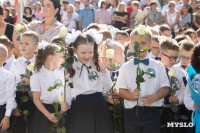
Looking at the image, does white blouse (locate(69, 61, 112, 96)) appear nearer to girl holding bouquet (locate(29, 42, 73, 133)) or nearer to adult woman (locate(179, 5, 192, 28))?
girl holding bouquet (locate(29, 42, 73, 133))

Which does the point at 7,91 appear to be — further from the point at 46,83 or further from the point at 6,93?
the point at 46,83

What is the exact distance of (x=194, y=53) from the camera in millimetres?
3762

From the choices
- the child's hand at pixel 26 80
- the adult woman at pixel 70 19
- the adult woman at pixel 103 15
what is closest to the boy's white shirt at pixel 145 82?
the child's hand at pixel 26 80

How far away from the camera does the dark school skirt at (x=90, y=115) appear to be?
12.7ft

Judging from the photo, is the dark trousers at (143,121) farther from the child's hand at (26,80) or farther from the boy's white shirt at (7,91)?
the boy's white shirt at (7,91)

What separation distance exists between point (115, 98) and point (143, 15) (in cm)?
665

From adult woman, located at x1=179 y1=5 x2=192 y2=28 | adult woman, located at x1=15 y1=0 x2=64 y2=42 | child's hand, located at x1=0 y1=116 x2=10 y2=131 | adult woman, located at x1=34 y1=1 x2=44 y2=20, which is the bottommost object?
child's hand, located at x1=0 y1=116 x2=10 y2=131

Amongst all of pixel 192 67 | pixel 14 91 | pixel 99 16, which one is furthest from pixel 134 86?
pixel 99 16

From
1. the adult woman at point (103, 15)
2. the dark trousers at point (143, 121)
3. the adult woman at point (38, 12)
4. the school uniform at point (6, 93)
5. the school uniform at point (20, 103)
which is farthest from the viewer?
the adult woman at point (38, 12)

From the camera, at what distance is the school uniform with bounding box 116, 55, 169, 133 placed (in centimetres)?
379

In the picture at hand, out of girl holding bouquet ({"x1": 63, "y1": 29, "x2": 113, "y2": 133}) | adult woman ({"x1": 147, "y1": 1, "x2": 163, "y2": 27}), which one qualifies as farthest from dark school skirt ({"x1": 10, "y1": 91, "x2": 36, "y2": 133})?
adult woman ({"x1": 147, "y1": 1, "x2": 163, "y2": 27})

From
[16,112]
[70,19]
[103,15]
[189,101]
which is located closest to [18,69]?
[16,112]

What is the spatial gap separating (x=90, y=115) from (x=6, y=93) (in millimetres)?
1150

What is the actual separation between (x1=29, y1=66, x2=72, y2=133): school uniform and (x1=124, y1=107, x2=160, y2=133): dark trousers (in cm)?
78
